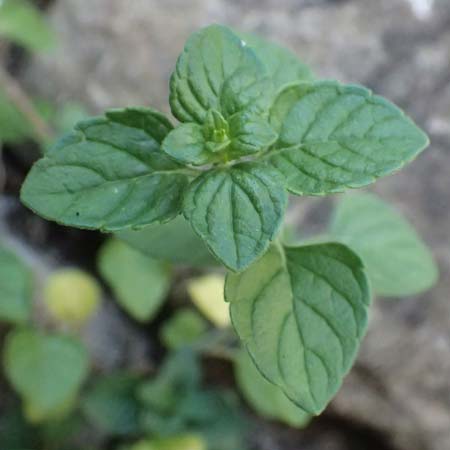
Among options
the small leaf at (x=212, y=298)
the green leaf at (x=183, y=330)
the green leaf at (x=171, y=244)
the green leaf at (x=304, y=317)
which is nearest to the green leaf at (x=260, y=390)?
the small leaf at (x=212, y=298)

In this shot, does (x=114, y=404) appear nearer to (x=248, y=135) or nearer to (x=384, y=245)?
(x=384, y=245)

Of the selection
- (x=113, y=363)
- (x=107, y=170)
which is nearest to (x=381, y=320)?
(x=113, y=363)

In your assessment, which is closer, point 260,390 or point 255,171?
point 255,171

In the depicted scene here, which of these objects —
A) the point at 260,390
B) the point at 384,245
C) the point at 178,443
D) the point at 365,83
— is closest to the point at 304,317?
the point at 384,245

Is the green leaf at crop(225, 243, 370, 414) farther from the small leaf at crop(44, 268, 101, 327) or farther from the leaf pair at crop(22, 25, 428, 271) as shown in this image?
the small leaf at crop(44, 268, 101, 327)

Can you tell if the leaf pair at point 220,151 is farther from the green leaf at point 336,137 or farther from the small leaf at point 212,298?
the small leaf at point 212,298

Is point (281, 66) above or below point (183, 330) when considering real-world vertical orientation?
above
